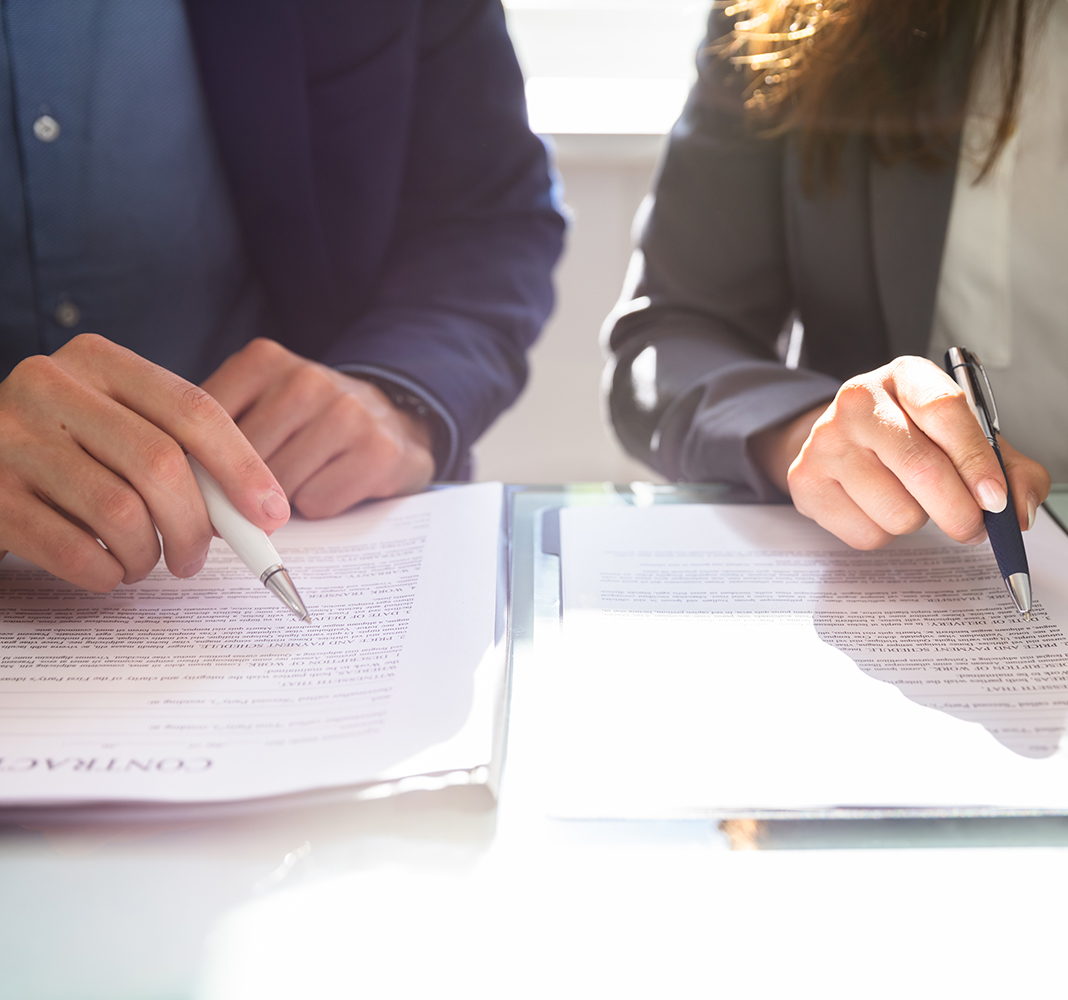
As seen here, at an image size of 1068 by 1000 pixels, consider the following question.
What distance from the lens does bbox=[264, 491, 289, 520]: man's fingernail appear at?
37cm

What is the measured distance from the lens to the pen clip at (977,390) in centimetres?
40

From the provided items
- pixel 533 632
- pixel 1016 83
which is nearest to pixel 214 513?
pixel 533 632

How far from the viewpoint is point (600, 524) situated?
0.47 m

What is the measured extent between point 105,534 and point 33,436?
60 millimetres

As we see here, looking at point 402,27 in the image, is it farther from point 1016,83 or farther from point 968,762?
point 968,762

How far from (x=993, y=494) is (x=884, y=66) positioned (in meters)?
0.43

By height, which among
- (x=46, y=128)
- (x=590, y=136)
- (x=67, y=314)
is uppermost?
(x=46, y=128)

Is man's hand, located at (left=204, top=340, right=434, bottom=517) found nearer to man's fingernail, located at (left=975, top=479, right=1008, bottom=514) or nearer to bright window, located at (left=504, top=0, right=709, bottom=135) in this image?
man's fingernail, located at (left=975, top=479, right=1008, bottom=514)

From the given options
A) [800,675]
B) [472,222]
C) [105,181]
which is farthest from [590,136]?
[800,675]

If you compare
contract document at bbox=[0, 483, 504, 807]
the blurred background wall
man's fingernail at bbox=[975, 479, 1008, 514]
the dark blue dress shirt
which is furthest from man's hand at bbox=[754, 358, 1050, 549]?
the blurred background wall

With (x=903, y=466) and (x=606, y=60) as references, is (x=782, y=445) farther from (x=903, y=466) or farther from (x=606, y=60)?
(x=606, y=60)

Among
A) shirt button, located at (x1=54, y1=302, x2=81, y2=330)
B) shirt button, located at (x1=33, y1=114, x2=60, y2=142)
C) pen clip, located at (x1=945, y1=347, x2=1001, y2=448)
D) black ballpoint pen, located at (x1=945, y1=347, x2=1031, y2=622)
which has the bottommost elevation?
shirt button, located at (x1=54, y1=302, x2=81, y2=330)

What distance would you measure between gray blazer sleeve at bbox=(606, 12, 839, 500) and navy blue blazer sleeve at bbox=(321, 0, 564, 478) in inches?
3.9

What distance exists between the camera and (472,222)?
0.76 m
